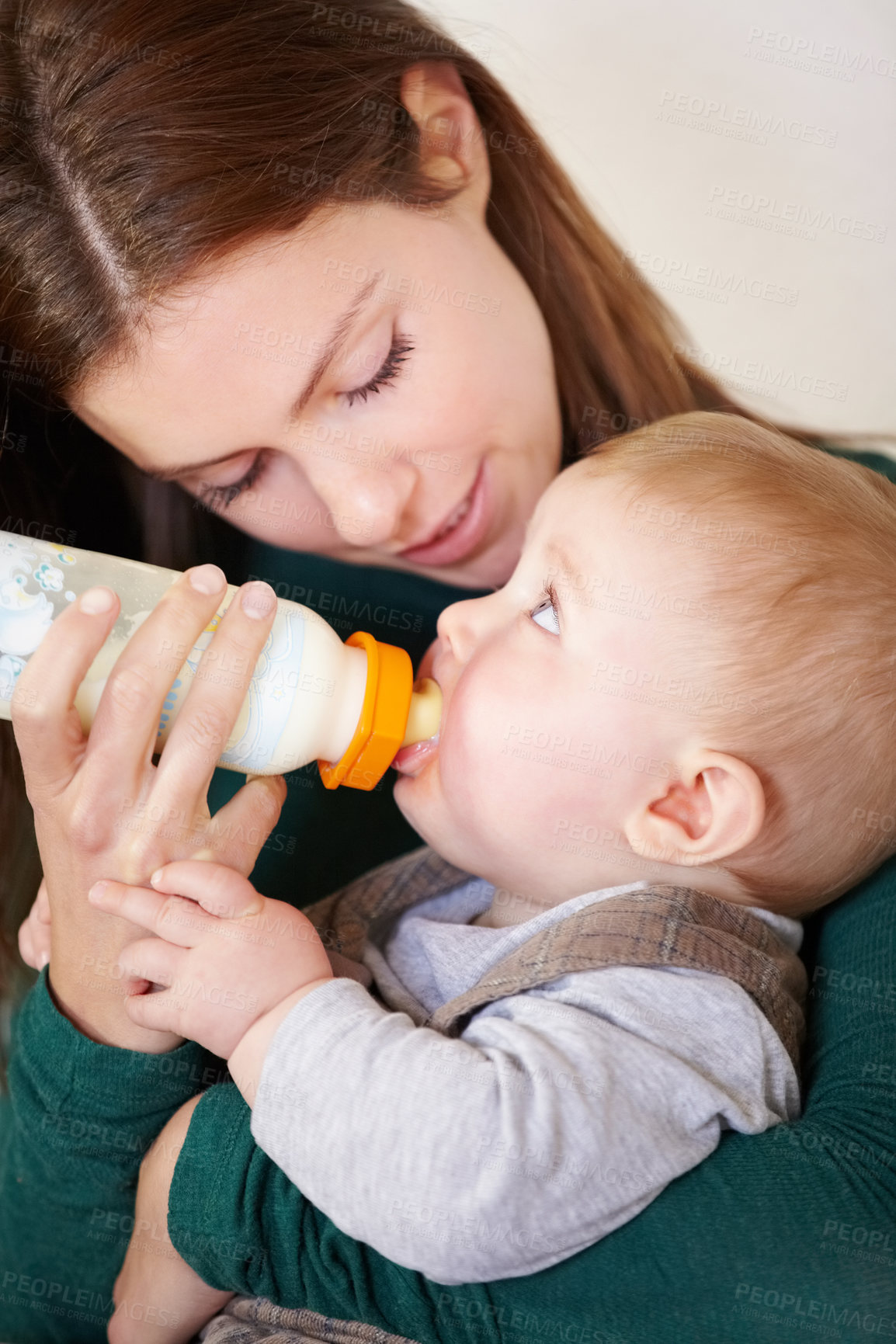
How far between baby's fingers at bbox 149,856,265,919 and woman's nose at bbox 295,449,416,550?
0.44 meters

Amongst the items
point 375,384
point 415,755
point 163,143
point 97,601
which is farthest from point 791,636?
point 163,143

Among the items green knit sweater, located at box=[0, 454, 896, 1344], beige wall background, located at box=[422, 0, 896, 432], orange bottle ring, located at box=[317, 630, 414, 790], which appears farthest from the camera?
beige wall background, located at box=[422, 0, 896, 432]

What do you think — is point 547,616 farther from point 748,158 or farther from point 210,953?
point 748,158

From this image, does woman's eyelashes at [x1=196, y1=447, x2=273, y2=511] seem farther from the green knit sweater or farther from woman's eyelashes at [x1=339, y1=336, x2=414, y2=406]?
the green knit sweater

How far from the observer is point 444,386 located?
1233 millimetres

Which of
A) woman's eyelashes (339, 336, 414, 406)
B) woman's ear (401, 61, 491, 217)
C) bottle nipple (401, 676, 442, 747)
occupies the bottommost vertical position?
bottle nipple (401, 676, 442, 747)

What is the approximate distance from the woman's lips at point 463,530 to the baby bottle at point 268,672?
0.29m

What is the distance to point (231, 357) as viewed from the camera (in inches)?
44.0

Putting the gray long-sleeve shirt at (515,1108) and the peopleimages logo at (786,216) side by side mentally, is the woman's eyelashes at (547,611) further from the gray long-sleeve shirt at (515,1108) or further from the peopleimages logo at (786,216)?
the peopleimages logo at (786,216)

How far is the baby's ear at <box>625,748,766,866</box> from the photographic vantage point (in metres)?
1.00

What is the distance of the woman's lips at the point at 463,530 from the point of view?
1344mm

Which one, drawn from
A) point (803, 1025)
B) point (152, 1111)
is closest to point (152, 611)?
point (152, 1111)

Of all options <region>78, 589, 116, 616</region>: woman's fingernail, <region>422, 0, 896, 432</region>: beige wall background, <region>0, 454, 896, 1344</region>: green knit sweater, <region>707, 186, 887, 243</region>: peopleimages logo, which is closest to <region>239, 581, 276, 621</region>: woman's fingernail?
<region>78, 589, 116, 616</region>: woman's fingernail

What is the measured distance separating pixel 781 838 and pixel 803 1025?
196mm
